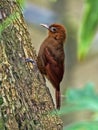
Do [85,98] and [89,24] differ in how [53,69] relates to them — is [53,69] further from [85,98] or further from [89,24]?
[85,98]

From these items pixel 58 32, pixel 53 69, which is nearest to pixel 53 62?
pixel 53 69

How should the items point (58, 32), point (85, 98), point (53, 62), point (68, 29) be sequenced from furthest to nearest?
point (68, 29), point (58, 32), point (53, 62), point (85, 98)

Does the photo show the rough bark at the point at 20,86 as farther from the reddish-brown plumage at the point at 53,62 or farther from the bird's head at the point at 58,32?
the bird's head at the point at 58,32

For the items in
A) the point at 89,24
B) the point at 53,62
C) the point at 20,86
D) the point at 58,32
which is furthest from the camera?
the point at 58,32

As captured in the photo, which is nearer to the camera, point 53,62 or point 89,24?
point 89,24

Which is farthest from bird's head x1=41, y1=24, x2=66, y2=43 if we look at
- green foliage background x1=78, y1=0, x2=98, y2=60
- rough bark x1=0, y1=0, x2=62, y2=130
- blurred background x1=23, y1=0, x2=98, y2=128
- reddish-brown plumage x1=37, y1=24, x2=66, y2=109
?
blurred background x1=23, y1=0, x2=98, y2=128

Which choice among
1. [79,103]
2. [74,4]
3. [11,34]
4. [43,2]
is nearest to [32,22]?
[43,2]
